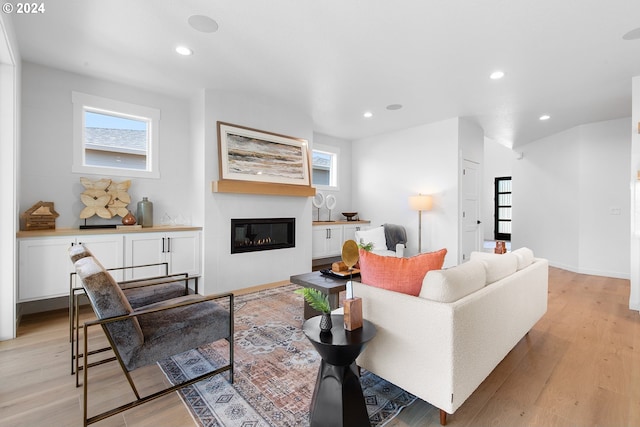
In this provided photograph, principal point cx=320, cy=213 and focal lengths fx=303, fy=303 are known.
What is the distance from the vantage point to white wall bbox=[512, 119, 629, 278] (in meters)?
5.13

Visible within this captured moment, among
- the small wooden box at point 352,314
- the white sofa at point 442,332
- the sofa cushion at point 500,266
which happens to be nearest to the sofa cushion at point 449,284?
the white sofa at point 442,332

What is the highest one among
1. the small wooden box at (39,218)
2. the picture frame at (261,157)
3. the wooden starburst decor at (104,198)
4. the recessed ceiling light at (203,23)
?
the recessed ceiling light at (203,23)

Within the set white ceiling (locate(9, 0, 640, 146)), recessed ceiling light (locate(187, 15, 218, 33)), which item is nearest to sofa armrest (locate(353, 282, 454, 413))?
white ceiling (locate(9, 0, 640, 146))

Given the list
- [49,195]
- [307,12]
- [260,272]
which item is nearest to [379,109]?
[307,12]

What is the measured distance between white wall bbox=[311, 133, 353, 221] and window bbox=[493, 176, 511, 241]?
6312mm

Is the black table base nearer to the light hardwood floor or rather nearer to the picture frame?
the light hardwood floor

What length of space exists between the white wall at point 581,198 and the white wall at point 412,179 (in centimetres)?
257

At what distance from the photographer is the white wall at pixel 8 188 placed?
8.47ft

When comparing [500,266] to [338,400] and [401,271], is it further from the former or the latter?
[338,400]

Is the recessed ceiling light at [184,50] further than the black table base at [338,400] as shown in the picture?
Yes

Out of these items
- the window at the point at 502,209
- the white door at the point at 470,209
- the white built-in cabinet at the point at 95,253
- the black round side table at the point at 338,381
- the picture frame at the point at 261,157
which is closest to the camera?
the black round side table at the point at 338,381

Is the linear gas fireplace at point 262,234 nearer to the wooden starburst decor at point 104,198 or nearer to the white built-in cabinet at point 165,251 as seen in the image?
the white built-in cabinet at point 165,251

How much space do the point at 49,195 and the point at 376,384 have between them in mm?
3959

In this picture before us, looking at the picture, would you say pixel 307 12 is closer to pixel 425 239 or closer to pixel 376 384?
pixel 376 384
